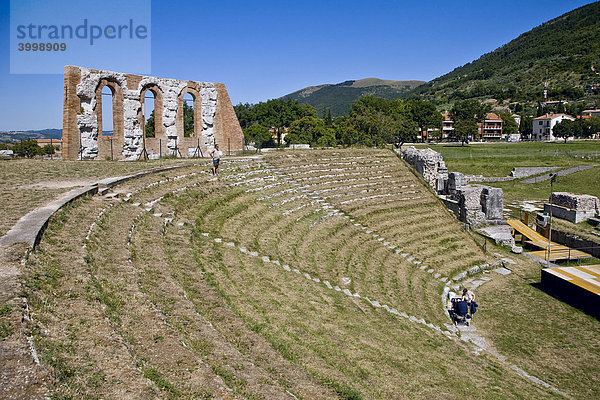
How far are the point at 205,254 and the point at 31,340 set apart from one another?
5112 millimetres

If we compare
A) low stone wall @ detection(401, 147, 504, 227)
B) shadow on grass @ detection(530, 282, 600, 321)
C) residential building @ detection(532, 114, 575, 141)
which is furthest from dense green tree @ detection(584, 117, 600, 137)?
shadow on grass @ detection(530, 282, 600, 321)

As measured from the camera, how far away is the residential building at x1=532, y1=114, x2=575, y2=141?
80.8m

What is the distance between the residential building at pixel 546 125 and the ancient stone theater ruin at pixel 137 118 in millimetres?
76698

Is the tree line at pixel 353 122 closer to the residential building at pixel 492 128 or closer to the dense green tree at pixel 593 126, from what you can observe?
the residential building at pixel 492 128

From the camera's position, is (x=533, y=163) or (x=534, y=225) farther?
(x=533, y=163)

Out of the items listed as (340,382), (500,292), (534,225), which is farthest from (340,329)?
(534,225)

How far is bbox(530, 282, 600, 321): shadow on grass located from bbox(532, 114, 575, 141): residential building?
80.3 meters

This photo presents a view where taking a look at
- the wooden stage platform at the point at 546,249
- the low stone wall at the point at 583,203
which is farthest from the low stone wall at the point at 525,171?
the wooden stage platform at the point at 546,249

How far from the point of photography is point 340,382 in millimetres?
5090

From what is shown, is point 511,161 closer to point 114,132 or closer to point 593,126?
point 114,132

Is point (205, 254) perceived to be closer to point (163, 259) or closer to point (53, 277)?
point (163, 259)

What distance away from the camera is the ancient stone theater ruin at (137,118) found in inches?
823

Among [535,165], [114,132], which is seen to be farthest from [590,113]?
[114,132]

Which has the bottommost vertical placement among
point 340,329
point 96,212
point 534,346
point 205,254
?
point 534,346
